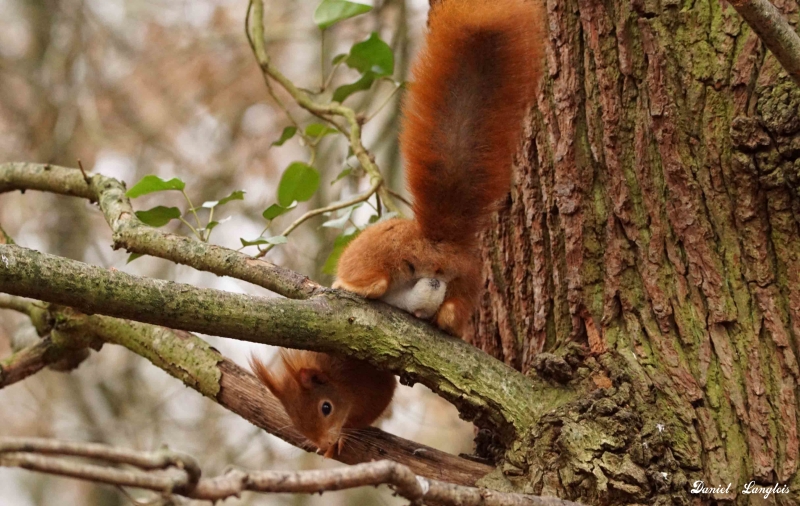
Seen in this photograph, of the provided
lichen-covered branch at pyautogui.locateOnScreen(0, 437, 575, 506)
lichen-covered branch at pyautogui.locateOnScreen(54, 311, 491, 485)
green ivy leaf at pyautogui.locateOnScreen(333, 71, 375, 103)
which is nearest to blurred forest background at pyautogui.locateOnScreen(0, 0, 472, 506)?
green ivy leaf at pyautogui.locateOnScreen(333, 71, 375, 103)

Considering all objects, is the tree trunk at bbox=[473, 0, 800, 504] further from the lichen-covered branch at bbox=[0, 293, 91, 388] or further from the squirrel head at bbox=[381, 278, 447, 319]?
the lichen-covered branch at bbox=[0, 293, 91, 388]

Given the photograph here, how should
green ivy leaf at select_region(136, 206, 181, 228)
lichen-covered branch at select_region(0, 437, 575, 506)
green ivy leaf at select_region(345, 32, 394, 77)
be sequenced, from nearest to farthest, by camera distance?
1. lichen-covered branch at select_region(0, 437, 575, 506)
2. green ivy leaf at select_region(136, 206, 181, 228)
3. green ivy leaf at select_region(345, 32, 394, 77)

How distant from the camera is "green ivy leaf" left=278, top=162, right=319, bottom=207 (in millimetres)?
2148

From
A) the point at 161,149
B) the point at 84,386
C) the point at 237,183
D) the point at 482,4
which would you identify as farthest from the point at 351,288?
the point at 84,386

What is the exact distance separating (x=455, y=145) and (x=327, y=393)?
829mm

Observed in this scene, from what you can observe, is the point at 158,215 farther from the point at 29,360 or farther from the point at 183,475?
the point at 183,475

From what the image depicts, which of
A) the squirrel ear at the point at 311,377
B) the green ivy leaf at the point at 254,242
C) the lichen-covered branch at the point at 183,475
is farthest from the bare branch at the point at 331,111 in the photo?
the lichen-covered branch at the point at 183,475

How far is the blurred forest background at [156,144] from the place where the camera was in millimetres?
4875

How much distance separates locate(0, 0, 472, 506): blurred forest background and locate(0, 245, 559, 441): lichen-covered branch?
2893 mm

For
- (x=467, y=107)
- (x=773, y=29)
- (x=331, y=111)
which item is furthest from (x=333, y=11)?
(x=773, y=29)

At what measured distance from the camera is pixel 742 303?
1.63 metres

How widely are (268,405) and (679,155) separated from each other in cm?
114

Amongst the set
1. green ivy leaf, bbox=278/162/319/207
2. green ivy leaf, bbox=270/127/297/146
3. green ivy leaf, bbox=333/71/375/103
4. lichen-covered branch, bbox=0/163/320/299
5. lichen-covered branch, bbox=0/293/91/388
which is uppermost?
green ivy leaf, bbox=333/71/375/103

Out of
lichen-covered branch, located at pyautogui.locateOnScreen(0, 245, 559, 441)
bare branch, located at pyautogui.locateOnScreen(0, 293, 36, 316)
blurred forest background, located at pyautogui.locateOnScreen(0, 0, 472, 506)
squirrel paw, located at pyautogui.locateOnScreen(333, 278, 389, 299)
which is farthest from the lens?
blurred forest background, located at pyautogui.locateOnScreen(0, 0, 472, 506)
